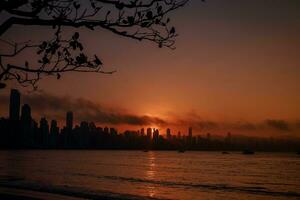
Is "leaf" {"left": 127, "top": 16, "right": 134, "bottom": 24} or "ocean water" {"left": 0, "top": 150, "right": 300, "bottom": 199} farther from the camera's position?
"ocean water" {"left": 0, "top": 150, "right": 300, "bottom": 199}

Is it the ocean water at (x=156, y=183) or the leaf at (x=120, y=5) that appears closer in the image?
the leaf at (x=120, y=5)

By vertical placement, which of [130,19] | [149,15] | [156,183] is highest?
[149,15]

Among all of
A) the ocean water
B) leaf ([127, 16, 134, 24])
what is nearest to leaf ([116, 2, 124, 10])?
leaf ([127, 16, 134, 24])

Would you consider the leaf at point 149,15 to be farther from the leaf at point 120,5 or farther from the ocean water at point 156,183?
the ocean water at point 156,183

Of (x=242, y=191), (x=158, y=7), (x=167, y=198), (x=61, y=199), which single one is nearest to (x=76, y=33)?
(x=158, y=7)

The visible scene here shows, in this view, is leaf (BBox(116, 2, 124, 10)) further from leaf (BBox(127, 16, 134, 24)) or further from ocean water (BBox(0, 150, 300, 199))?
ocean water (BBox(0, 150, 300, 199))

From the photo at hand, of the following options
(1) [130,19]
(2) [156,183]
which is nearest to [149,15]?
(1) [130,19]

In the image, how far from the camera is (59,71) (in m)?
9.24

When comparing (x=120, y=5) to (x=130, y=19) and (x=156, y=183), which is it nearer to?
(x=130, y=19)

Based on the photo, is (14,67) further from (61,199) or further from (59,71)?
(61,199)

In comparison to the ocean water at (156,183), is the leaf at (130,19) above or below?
above

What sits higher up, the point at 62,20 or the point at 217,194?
the point at 62,20

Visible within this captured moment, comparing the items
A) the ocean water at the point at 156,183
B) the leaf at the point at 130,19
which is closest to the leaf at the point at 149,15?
the leaf at the point at 130,19

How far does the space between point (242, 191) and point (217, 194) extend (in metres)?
4.52
